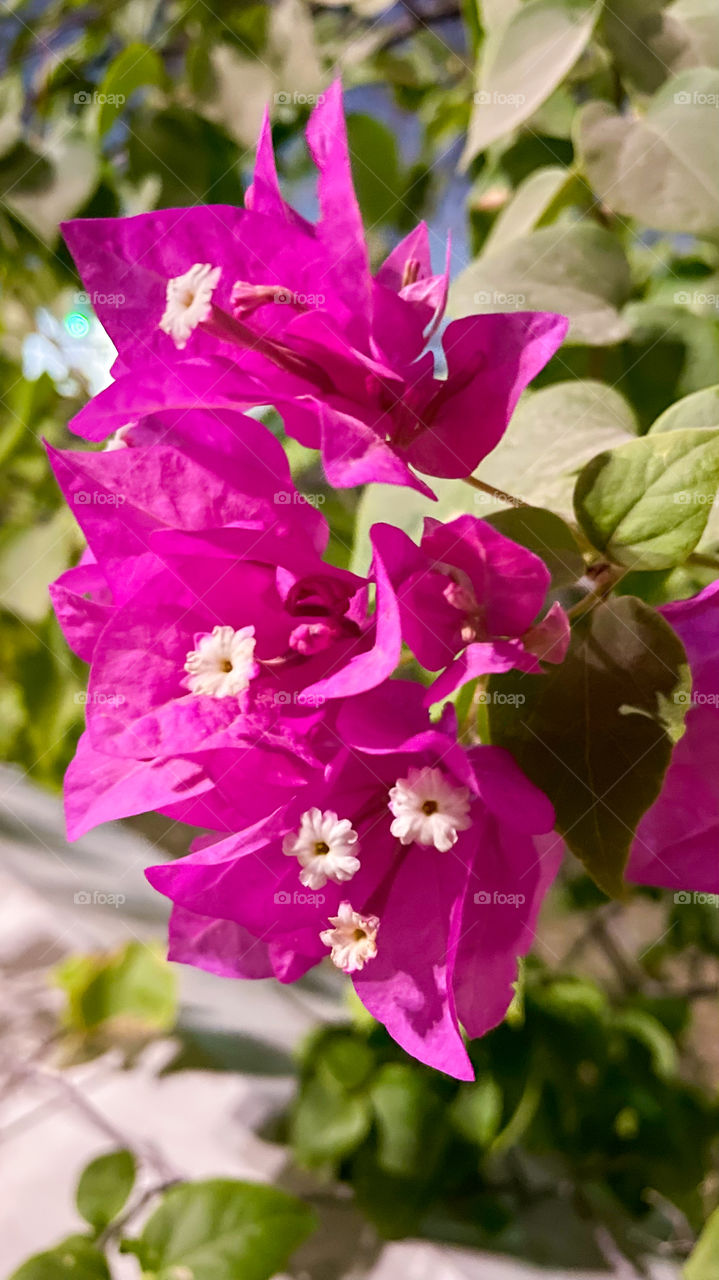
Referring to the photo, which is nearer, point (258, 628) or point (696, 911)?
point (258, 628)

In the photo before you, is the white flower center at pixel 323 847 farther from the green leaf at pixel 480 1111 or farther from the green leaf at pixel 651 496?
the green leaf at pixel 480 1111

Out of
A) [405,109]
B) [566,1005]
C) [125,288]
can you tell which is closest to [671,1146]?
[566,1005]

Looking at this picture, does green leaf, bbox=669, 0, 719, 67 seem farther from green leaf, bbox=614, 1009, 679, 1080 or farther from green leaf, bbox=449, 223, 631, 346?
green leaf, bbox=614, 1009, 679, 1080

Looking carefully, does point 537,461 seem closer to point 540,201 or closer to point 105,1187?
point 540,201

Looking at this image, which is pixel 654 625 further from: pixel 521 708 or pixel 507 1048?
pixel 507 1048

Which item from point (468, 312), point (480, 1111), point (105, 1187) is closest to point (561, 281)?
point (468, 312)

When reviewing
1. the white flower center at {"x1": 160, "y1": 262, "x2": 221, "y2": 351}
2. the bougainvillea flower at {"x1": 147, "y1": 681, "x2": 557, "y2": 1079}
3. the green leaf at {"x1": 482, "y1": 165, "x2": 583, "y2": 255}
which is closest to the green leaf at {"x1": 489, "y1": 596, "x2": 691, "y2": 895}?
the bougainvillea flower at {"x1": 147, "y1": 681, "x2": 557, "y2": 1079}
